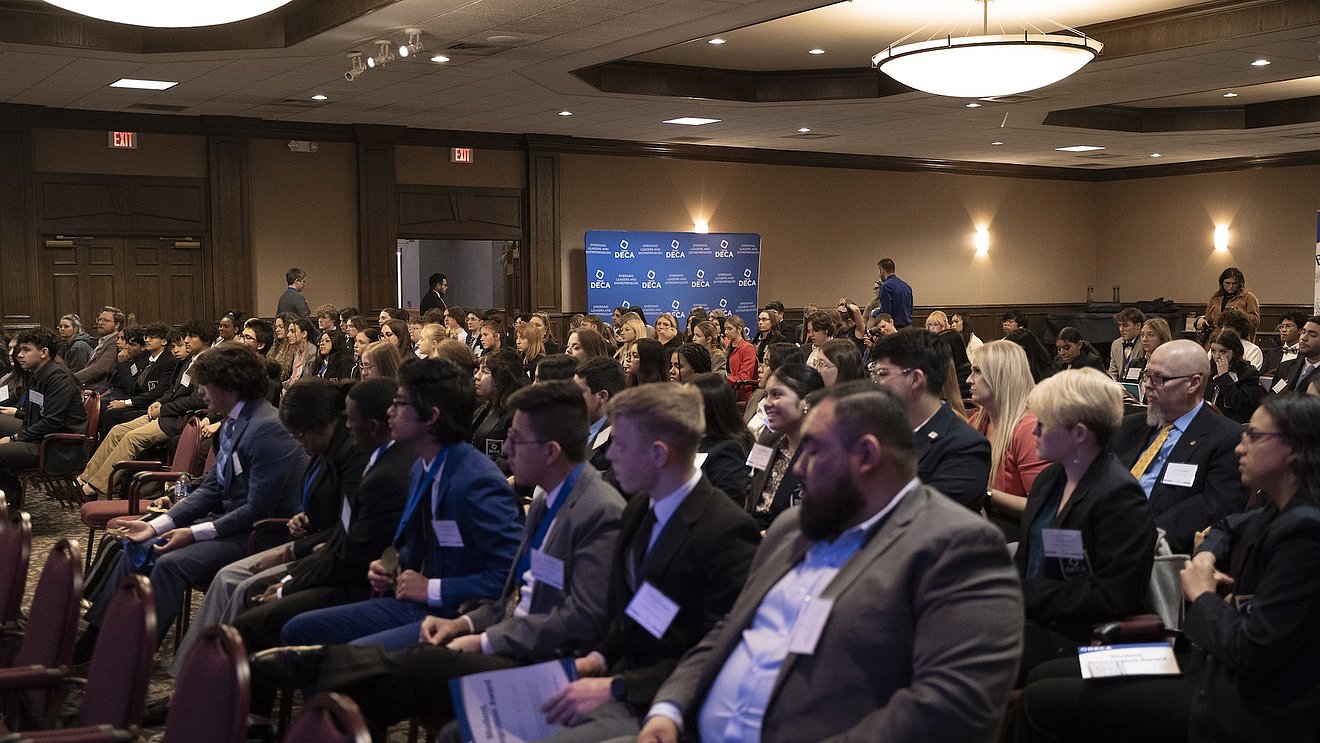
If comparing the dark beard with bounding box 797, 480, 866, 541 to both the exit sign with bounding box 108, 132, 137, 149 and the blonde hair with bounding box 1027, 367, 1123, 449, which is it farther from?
the exit sign with bounding box 108, 132, 137, 149

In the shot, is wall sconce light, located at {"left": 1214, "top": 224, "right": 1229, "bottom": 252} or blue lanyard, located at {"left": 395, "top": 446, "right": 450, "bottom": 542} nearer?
blue lanyard, located at {"left": 395, "top": 446, "right": 450, "bottom": 542}

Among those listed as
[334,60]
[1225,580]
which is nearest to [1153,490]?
[1225,580]

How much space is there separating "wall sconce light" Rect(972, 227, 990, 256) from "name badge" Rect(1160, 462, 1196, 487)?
50.6ft

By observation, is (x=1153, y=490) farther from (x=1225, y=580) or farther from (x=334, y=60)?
(x=334, y=60)

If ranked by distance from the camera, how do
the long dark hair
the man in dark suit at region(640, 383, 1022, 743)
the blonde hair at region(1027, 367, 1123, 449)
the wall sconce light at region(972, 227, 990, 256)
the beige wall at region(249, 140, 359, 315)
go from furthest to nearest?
the wall sconce light at region(972, 227, 990, 256) → the beige wall at region(249, 140, 359, 315) → the long dark hair → the blonde hair at region(1027, 367, 1123, 449) → the man in dark suit at region(640, 383, 1022, 743)

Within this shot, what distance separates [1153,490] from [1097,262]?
1758 cm

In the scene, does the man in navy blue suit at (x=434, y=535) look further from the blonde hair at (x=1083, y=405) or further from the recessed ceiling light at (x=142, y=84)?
the recessed ceiling light at (x=142, y=84)

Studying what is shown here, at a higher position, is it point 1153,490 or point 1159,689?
Answer: point 1153,490

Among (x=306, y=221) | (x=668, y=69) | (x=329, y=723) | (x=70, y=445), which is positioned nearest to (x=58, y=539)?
(x=70, y=445)

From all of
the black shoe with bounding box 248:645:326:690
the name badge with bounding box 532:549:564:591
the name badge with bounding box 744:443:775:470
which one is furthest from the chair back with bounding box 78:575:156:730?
A: the name badge with bounding box 744:443:775:470

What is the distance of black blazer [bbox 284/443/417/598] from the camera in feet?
11.8

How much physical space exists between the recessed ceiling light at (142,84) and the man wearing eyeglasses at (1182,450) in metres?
9.13

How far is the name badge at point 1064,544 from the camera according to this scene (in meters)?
2.91

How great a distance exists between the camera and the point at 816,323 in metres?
9.47
